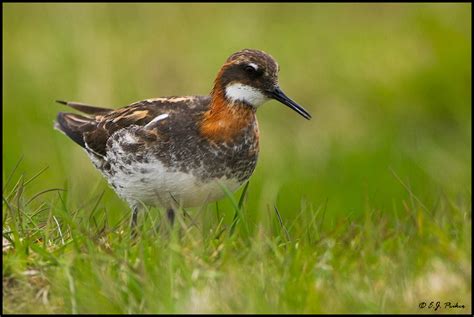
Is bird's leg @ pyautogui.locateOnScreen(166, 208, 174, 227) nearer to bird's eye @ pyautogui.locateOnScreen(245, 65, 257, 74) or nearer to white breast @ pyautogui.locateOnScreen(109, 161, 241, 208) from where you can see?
white breast @ pyautogui.locateOnScreen(109, 161, 241, 208)

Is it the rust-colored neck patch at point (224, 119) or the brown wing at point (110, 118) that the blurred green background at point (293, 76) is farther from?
the rust-colored neck patch at point (224, 119)

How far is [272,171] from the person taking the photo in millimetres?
12234

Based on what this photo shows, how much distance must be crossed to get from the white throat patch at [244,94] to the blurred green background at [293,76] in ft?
14.2

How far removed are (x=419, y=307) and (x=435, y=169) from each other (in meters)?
6.71

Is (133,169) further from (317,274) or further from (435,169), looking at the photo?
(435,169)

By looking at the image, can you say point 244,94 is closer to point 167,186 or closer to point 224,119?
point 224,119

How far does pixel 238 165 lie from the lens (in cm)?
707

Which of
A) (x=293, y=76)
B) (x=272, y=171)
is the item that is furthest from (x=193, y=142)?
(x=293, y=76)

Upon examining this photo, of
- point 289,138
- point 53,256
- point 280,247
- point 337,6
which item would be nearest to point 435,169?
point 289,138

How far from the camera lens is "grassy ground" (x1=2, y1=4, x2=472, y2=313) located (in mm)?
5348

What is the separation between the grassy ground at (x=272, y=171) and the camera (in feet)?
17.5

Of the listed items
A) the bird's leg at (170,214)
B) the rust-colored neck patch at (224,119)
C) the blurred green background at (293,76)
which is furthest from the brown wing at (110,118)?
the blurred green background at (293,76)

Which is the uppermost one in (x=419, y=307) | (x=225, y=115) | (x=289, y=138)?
(x=225, y=115)

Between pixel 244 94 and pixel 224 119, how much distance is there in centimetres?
26
